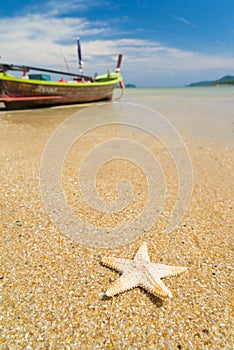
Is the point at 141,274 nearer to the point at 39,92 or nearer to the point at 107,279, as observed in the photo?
the point at 107,279

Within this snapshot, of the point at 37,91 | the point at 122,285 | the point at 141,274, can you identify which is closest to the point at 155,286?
the point at 141,274

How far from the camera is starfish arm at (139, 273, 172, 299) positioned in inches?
75.2

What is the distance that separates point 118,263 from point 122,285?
0.92ft

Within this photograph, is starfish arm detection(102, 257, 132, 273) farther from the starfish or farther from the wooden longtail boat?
the wooden longtail boat

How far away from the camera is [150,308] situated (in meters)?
1.95

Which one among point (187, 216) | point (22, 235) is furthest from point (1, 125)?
point (187, 216)

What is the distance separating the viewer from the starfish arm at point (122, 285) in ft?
6.44

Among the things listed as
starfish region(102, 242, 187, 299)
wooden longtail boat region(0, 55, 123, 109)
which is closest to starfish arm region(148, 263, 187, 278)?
starfish region(102, 242, 187, 299)

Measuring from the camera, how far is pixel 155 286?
1960 millimetres

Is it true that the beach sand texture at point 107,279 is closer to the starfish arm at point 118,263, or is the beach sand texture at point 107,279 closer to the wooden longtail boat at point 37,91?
the starfish arm at point 118,263

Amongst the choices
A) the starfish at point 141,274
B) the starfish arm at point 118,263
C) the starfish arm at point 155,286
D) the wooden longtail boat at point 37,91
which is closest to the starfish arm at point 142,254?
the starfish at point 141,274

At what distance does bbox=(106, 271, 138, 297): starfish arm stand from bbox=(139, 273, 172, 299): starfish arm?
0.22 ft

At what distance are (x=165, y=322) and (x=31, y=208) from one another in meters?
2.25

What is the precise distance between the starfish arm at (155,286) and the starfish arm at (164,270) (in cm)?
6
